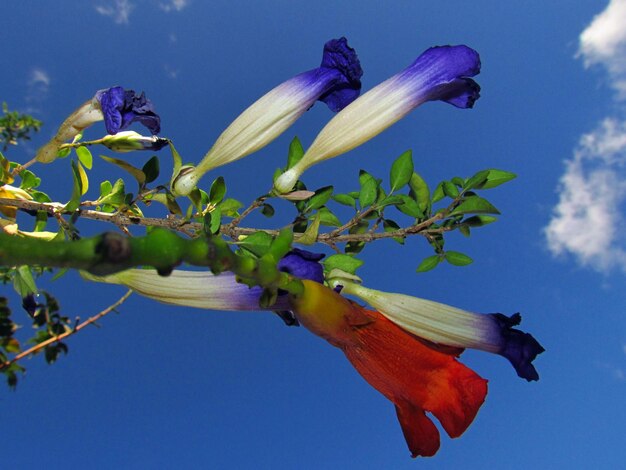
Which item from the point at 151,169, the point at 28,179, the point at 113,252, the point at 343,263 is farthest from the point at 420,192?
the point at 113,252

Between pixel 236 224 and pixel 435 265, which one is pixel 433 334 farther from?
pixel 236 224

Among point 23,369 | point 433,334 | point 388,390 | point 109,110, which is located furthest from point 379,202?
point 23,369

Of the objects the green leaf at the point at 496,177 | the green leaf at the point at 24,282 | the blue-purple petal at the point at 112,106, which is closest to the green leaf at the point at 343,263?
the green leaf at the point at 496,177

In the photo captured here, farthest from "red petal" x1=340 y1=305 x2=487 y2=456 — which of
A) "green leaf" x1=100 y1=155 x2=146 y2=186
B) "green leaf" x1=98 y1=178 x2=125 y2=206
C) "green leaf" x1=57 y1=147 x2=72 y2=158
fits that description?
"green leaf" x1=57 y1=147 x2=72 y2=158

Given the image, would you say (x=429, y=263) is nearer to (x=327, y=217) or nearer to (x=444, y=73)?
(x=327, y=217)

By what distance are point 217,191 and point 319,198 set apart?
0.37 metres

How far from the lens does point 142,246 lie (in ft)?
1.79

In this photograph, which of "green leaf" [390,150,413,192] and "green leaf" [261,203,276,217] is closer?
"green leaf" [390,150,413,192]

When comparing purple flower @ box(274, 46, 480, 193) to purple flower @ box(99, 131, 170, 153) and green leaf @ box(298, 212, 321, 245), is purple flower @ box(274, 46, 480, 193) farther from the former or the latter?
purple flower @ box(99, 131, 170, 153)

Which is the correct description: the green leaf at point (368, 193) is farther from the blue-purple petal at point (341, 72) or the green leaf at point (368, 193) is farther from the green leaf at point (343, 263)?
the green leaf at point (343, 263)

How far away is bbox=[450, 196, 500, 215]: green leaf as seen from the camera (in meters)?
1.76

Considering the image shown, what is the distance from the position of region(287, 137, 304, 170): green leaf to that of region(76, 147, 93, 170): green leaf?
0.92 m

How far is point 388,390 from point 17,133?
3.10m

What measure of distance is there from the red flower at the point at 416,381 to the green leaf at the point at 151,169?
3.16 feet
